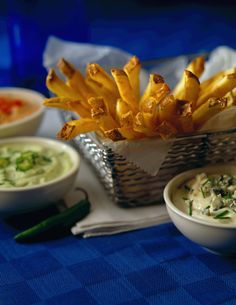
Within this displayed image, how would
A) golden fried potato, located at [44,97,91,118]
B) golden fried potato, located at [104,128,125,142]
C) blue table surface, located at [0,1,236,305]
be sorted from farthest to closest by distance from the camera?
golden fried potato, located at [44,97,91,118]
golden fried potato, located at [104,128,125,142]
blue table surface, located at [0,1,236,305]

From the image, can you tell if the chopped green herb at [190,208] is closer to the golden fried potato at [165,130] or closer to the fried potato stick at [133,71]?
the golden fried potato at [165,130]

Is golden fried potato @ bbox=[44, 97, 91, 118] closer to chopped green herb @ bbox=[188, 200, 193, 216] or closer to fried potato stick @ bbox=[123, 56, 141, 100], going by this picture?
fried potato stick @ bbox=[123, 56, 141, 100]

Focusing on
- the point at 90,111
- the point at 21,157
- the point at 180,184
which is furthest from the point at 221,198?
the point at 21,157

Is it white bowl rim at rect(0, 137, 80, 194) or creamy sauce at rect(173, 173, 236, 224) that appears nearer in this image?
creamy sauce at rect(173, 173, 236, 224)

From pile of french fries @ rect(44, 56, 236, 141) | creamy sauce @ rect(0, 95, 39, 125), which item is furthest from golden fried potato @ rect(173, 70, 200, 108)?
creamy sauce @ rect(0, 95, 39, 125)

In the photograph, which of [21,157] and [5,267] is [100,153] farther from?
[5,267]

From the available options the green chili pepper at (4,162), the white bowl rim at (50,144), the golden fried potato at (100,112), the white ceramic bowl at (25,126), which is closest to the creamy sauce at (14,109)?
the white ceramic bowl at (25,126)
